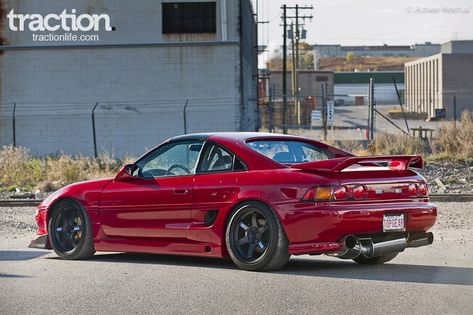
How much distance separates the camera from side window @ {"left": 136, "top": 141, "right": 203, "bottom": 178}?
9.45 meters

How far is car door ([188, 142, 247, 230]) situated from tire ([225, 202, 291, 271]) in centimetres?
21

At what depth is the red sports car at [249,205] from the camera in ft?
27.6

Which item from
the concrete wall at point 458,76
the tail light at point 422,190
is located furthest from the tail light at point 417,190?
the concrete wall at point 458,76

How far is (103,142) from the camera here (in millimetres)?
38969

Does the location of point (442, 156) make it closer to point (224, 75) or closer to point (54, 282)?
point (224, 75)

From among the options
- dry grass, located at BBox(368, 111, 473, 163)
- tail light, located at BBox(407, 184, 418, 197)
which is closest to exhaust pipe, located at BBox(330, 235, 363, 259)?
tail light, located at BBox(407, 184, 418, 197)

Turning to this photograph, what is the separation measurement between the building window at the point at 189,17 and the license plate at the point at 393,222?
29.9 meters

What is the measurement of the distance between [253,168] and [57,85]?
30955 millimetres

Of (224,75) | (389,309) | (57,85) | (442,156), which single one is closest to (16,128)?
(57,85)

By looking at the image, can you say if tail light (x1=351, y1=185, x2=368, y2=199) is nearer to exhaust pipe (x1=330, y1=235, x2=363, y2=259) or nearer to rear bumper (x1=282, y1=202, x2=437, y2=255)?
rear bumper (x1=282, y1=202, x2=437, y2=255)

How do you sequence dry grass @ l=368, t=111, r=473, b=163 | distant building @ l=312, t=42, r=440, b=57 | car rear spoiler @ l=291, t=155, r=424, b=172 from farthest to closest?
distant building @ l=312, t=42, r=440, b=57
dry grass @ l=368, t=111, r=473, b=163
car rear spoiler @ l=291, t=155, r=424, b=172

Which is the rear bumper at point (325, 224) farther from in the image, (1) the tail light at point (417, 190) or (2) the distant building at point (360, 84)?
(2) the distant building at point (360, 84)

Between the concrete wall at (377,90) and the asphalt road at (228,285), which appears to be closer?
the asphalt road at (228,285)

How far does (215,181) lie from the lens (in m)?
8.98
